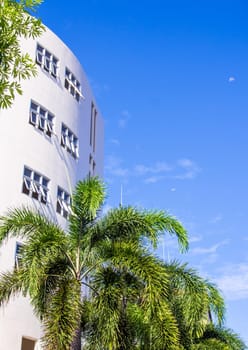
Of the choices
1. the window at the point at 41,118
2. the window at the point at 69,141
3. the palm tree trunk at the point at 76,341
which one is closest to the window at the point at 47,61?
the window at the point at 41,118

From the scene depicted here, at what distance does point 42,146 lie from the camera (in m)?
27.5

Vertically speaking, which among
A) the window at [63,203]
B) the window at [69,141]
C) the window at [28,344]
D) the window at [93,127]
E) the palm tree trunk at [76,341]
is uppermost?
the window at [93,127]

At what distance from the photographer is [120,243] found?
16891mm

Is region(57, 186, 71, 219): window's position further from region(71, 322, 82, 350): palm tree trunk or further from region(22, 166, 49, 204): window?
region(71, 322, 82, 350): palm tree trunk

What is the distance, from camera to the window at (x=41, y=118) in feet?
90.2

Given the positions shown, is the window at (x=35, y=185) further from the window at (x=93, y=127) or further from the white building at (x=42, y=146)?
the window at (x=93, y=127)

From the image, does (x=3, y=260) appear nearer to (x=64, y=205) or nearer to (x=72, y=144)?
(x=64, y=205)

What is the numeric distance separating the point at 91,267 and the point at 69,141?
46.9ft

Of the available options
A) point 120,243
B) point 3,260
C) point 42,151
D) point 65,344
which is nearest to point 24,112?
point 42,151

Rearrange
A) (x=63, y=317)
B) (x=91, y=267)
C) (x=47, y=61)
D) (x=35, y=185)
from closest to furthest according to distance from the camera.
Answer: (x=63, y=317), (x=91, y=267), (x=35, y=185), (x=47, y=61)

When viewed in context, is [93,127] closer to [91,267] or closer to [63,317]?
[91,267]

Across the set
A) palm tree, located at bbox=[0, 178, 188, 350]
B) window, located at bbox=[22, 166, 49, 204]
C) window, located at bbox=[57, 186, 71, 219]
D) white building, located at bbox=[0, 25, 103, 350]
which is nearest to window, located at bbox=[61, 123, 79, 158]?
white building, located at bbox=[0, 25, 103, 350]

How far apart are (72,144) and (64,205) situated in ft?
11.7

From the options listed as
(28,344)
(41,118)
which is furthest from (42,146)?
(28,344)
